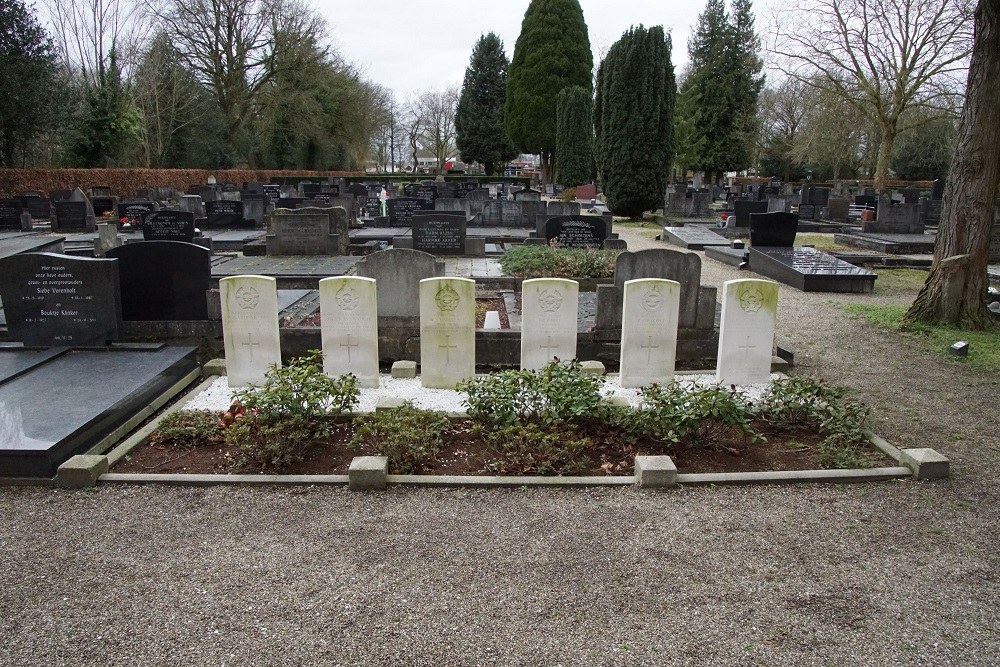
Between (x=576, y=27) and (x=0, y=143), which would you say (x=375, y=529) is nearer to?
(x=0, y=143)

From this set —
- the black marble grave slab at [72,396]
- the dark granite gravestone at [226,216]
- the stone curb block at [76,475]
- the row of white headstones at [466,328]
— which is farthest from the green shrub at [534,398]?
the dark granite gravestone at [226,216]

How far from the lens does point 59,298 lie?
23.0ft

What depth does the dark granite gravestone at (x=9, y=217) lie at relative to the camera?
20.5 metres

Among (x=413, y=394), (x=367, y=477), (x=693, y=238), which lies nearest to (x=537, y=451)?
(x=367, y=477)

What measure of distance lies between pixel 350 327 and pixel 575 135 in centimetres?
3512

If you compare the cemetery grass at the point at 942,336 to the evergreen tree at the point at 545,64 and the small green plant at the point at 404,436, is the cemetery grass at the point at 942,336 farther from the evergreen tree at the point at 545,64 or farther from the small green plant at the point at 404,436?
the evergreen tree at the point at 545,64

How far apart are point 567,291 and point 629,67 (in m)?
22.7

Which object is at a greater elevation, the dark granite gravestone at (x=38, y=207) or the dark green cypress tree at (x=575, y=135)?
the dark green cypress tree at (x=575, y=135)

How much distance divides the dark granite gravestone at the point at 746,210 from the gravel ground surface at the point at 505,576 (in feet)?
60.4

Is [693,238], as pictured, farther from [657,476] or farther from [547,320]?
[657,476]

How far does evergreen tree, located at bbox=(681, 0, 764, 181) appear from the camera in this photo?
44656 millimetres

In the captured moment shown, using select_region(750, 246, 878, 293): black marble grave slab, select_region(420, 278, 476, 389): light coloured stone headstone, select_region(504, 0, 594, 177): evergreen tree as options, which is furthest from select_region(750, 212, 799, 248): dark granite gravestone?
select_region(504, 0, 594, 177): evergreen tree

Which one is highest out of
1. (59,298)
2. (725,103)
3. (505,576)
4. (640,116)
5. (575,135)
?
(725,103)

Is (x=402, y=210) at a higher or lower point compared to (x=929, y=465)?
higher
